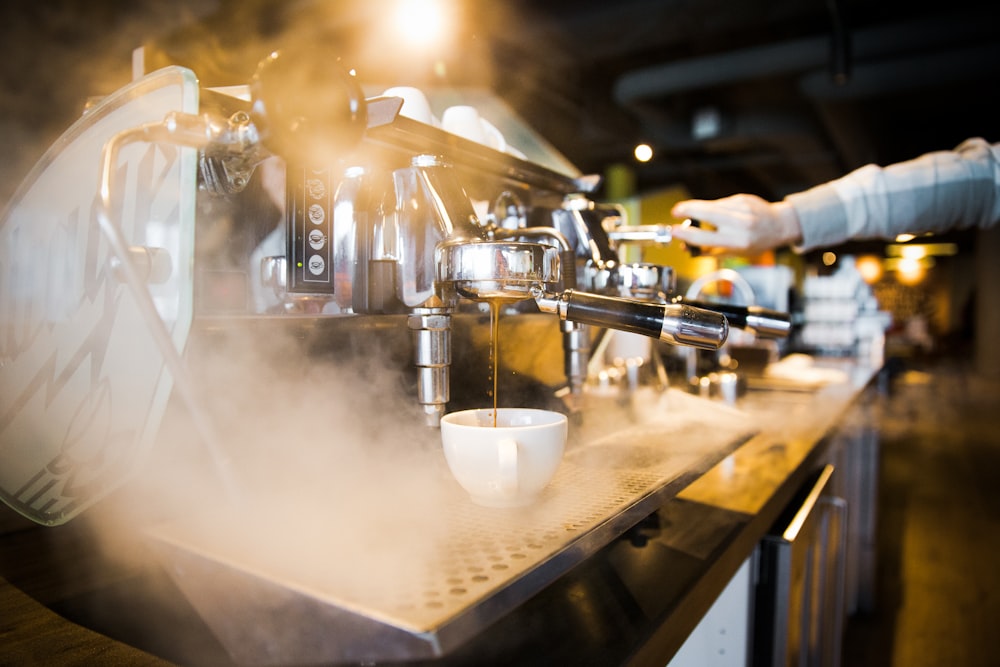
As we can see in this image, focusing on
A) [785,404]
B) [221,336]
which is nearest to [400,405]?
[221,336]

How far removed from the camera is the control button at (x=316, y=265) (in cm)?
74

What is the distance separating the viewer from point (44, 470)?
2.25 feet

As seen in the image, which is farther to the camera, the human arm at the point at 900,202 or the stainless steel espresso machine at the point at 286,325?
the human arm at the point at 900,202

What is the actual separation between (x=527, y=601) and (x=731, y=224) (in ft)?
2.81

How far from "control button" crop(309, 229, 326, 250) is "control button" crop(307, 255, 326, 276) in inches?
0.4

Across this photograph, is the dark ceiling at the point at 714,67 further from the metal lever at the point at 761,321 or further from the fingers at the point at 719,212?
the metal lever at the point at 761,321

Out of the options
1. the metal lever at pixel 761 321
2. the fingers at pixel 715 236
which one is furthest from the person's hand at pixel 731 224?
the metal lever at pixel 761 321

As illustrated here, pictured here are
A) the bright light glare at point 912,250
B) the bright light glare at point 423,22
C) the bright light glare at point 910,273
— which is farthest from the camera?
the bright light glare at point 910,273

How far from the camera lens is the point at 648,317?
64 centimetres

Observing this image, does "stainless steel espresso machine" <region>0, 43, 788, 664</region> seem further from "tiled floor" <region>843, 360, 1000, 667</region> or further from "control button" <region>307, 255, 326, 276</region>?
"tiled floor" <region>843, 360, 1000, 667</region>

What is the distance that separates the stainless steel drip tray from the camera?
408 millimetres

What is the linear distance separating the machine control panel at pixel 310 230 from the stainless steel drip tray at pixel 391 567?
27 cm

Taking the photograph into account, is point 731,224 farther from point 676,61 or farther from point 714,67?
point 676,61

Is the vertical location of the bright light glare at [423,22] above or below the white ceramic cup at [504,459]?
above
